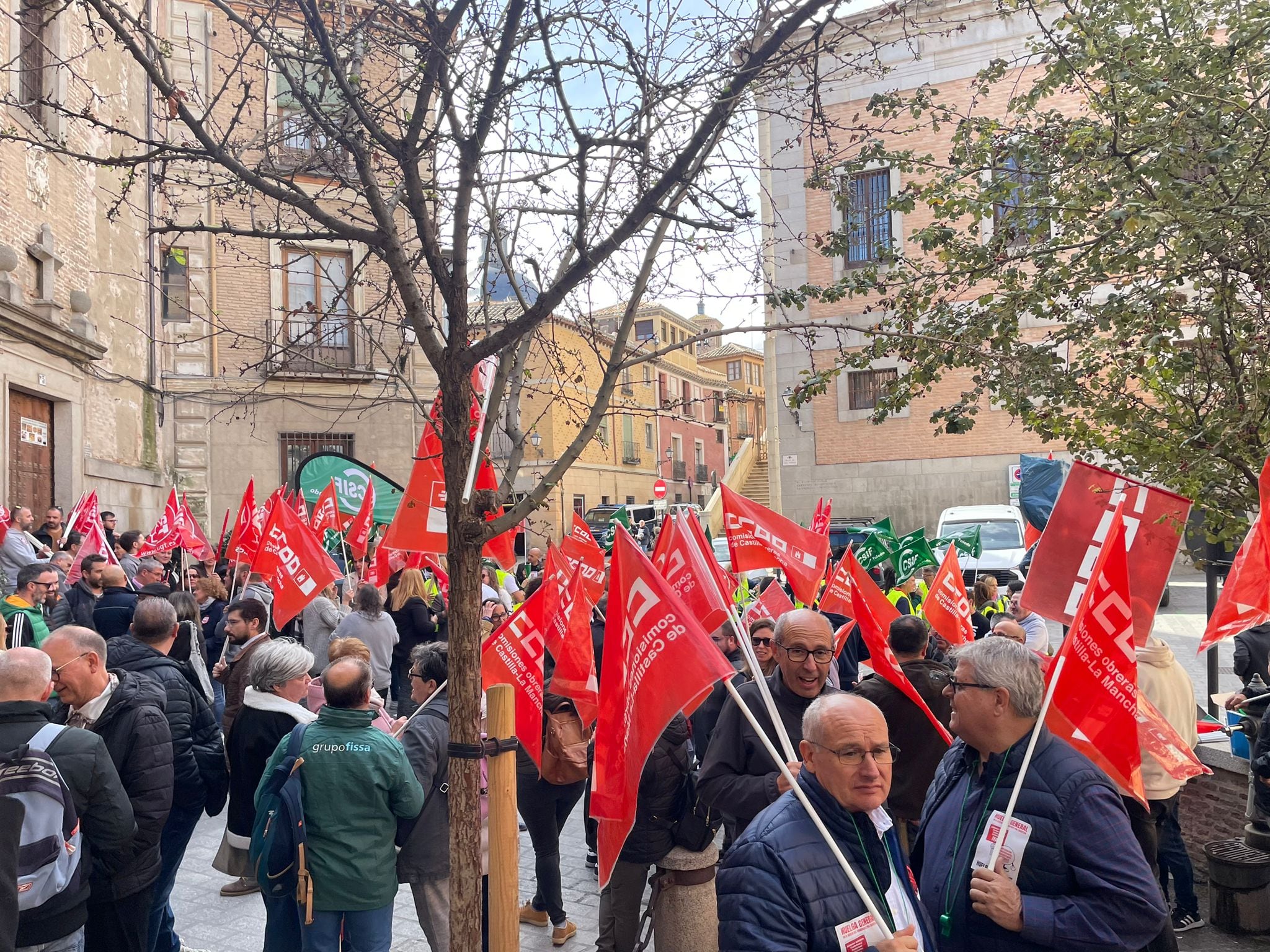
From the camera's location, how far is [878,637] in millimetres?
5816

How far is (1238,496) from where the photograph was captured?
7000 mm

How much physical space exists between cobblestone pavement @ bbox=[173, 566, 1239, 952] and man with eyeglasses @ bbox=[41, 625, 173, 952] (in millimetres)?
1520

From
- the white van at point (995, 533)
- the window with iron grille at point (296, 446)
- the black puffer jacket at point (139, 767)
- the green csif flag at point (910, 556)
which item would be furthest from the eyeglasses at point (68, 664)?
the window with iron grille at point (296, 446)

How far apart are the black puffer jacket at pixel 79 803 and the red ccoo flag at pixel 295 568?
4.85 m

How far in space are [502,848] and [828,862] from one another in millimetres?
1525

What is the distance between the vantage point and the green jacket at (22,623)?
24.8 feet

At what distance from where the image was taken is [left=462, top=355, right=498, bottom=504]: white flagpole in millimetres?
3791

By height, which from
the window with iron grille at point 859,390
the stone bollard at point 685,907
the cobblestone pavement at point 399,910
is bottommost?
the cobblestone pavement at point 399,910

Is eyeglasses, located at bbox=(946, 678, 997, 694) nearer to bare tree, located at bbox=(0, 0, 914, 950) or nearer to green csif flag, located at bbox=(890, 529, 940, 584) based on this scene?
bare tree, located at bbox=(0, 0, 914, 950)

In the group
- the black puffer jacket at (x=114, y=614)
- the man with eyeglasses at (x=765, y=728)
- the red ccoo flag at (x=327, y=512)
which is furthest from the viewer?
the red ccoo flag at (x=327, y=512)

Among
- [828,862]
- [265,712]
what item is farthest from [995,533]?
[828,862]

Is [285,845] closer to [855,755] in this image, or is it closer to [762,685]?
[762,685]

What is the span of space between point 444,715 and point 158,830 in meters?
1.36

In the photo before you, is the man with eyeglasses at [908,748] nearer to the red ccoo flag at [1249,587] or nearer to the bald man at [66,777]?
the red ccoo flag at [1249,587]
